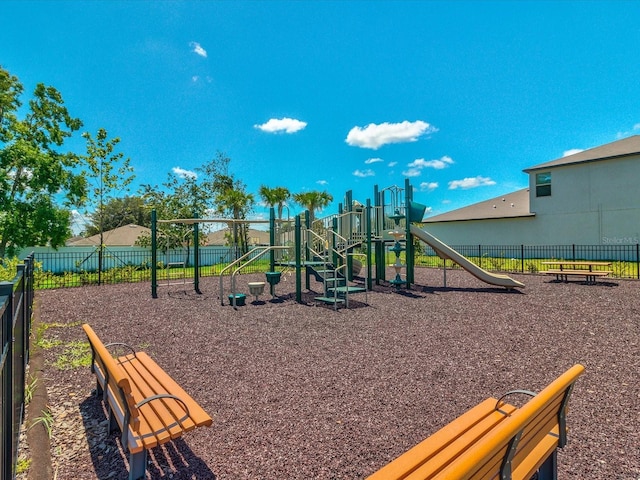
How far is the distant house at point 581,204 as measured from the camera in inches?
850

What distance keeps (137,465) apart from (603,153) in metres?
29.6

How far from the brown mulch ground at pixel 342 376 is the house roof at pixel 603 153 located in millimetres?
17656

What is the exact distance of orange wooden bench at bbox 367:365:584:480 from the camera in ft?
5.15

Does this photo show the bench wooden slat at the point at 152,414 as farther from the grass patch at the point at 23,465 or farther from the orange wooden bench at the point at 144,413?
the grass patch at the point at 23,465

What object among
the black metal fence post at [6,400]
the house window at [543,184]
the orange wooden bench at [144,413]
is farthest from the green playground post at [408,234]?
the house window at [543,184]

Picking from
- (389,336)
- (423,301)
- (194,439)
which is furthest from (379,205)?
(194,439)

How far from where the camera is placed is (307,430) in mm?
3232

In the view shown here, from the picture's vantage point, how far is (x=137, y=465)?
2.55 meters

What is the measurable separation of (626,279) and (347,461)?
50.7 ft

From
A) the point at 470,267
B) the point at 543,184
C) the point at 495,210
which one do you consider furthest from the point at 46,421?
the point at 495,210

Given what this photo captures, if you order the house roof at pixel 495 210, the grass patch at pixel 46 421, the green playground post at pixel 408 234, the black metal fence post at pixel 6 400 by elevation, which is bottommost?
the grass patch at pixel 46 421

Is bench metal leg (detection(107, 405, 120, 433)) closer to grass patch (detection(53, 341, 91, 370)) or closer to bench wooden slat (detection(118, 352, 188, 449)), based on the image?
bench wooden slat (detection(118, 352, 188, 449))

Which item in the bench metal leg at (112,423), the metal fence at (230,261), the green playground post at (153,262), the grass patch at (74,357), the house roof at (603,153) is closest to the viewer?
the bench metal leg at (112,423)

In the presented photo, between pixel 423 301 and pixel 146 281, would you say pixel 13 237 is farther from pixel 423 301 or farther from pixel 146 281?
pixel 423 301
